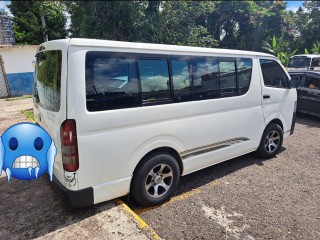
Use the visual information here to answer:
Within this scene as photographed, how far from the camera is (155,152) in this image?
3238 mm

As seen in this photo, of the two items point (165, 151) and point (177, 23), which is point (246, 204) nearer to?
point (165, 151)

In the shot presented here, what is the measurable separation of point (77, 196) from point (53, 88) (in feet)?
4.06

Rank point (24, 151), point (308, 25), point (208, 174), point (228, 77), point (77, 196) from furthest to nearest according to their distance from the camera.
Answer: point (308, 25) → point (208, 174) → point (228, 77) → point (77, 196) → point (24, 151)

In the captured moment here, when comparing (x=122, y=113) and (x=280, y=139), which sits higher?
(x=122, y=113)

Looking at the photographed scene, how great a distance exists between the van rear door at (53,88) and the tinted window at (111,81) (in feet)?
0.85

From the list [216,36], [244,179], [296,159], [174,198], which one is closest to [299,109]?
[296,159]

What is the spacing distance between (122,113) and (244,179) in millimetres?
2573

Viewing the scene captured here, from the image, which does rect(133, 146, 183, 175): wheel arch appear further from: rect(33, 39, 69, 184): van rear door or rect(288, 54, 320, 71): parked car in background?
rect(288, 54, 320, 71): parked car in background

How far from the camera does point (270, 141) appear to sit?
4.98m

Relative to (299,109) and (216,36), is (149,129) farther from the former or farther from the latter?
(216,36)

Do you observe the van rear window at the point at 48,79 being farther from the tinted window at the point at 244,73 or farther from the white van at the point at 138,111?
the tinted window at the point at 244,73

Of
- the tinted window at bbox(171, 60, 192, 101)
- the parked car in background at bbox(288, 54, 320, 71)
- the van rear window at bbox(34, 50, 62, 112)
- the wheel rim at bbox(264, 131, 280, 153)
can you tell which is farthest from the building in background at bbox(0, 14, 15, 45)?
the parked car in background at bbox(288, 54, 320, 71)

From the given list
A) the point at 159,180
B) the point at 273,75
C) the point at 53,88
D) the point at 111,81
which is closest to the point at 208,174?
the point at 159,180

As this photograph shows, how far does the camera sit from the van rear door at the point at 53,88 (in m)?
2.54
